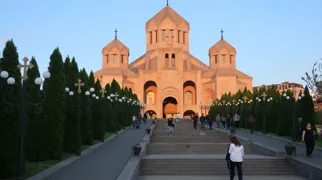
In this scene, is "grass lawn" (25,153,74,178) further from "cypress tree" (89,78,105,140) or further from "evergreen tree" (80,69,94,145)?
"cypress tree" (89,78,105,140)

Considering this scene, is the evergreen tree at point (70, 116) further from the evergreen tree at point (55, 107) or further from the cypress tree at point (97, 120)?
the cypress tree at point (97, 120)

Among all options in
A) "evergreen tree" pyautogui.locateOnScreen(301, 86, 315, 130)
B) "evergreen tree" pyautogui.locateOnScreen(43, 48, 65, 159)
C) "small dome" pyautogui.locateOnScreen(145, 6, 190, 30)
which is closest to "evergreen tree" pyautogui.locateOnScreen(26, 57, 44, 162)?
"evergreen tree" pyautogui.locateOnScreen(43, 48, 65, 159)

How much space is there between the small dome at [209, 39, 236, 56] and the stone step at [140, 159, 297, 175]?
44855mm

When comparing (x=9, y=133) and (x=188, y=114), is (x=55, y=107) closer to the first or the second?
(x=9, y=133)

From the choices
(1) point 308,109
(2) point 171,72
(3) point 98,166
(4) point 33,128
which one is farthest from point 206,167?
(2) point 171,72

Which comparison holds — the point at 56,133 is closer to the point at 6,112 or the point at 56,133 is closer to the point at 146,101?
the point at 6,112

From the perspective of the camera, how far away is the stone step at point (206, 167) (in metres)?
12.2

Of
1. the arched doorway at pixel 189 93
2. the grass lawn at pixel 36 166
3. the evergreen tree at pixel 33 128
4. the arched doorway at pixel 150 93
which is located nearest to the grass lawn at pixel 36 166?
the grass lawn at pixel 36 166

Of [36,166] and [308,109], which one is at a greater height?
[308,109]

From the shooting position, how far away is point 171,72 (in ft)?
179

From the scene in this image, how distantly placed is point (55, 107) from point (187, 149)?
248 inches

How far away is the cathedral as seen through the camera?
54.2m

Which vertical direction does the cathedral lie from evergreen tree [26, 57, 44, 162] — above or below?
above

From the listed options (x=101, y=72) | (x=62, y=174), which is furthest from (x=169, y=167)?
(x=101, y=72)
